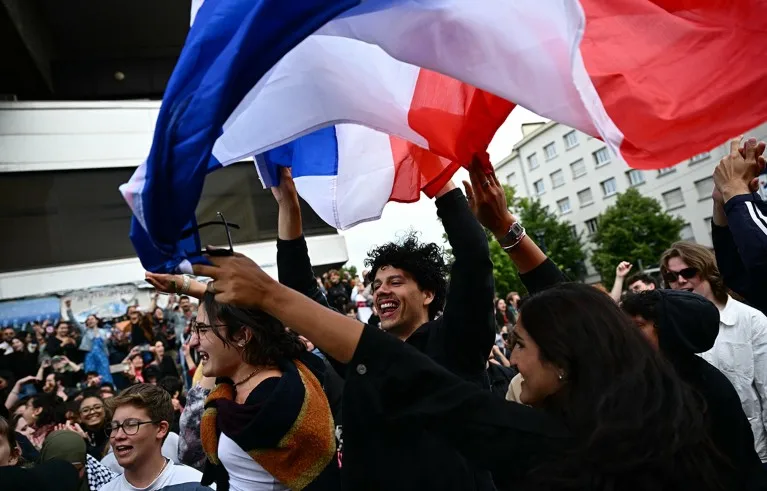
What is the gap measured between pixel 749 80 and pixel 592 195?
55.4 meters

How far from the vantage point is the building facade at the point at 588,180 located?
44.6 m

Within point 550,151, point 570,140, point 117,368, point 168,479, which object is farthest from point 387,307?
point 550,151

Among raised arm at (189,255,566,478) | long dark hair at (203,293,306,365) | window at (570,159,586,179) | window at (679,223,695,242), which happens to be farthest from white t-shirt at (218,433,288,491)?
window at (570,159,586,179)

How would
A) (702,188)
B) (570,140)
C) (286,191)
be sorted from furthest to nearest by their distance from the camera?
(570,140) → (702,188) → (286,191)

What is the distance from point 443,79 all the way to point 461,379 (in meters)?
1.16

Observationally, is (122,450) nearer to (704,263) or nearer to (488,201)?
(488,201)

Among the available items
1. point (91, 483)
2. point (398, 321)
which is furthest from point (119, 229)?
point (398, 321)

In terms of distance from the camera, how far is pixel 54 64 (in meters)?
21.1

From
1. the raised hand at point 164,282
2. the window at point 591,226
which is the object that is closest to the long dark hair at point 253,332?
the raised hand at point 164,282

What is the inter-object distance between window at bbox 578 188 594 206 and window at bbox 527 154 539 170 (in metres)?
6.39

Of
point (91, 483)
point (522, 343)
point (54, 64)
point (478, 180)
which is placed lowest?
point (91, 483)

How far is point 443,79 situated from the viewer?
7.34 feet

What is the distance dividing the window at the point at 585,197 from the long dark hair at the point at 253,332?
5554 centimetres

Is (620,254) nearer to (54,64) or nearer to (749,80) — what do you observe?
(54,64)
